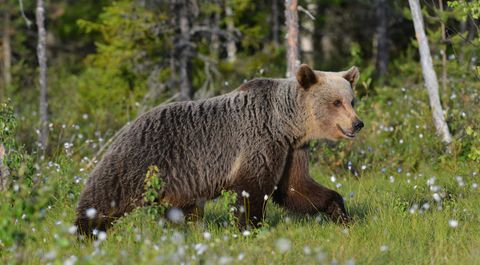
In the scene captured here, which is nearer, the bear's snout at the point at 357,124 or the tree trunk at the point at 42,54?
the bear's snout at the point at 357,124

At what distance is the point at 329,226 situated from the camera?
6125mm

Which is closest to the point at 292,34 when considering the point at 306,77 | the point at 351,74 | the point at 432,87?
the point at 432,87

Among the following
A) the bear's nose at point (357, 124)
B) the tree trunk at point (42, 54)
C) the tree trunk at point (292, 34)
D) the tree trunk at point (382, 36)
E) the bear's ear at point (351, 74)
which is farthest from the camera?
the tree trunk at point (382, 36)

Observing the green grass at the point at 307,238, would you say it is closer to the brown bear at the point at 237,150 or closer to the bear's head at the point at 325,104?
the brown bear at the point at 237,150

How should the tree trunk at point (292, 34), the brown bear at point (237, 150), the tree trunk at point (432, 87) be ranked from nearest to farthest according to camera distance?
the brown bear at point (237, 150) → the tree trunk at point (432, 87) → the tree trunk at point (292, 34)

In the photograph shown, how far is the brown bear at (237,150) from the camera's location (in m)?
5.83

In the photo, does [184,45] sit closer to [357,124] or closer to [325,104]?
[325,104]

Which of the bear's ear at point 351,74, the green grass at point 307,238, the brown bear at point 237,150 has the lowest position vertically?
the green grass at point 307,238

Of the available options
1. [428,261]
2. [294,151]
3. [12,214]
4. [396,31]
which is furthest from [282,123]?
[396,31]

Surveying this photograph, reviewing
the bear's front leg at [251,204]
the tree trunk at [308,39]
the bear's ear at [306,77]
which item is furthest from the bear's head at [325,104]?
the tree trunk at [308,39]

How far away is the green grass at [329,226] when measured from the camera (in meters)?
4.32

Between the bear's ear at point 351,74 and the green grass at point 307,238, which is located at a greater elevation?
the bear's ear at point 351,74

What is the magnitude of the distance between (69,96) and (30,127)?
4.82 m

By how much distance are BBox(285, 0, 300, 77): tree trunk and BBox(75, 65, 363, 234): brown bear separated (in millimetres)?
3178
